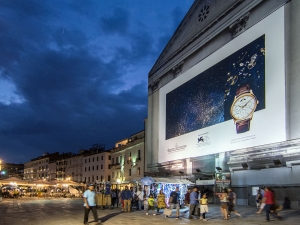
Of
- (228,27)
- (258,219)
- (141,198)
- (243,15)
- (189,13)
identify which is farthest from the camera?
(189,13)

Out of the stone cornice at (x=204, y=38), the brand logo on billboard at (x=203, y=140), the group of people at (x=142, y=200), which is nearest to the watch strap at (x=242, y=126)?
the brand logo on billboard at (x=203, y=140)

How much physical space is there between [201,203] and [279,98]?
10.2 meters

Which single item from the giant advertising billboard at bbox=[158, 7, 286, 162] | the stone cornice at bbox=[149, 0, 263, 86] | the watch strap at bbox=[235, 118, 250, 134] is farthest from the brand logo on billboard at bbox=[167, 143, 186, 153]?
the stone cornice at bbox=[149, 0, 263, 86]

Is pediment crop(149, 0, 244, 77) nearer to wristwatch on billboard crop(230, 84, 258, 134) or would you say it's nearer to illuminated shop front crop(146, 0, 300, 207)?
illuminated shop front crop(146, 0, 300, 207)

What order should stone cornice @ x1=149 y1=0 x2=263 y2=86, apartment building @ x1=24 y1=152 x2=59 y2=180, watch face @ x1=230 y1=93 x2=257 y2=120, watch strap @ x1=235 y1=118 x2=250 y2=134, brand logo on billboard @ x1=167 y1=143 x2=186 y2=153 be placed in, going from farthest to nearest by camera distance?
apartment building @ x1=24 y1=152 x2=59 y2=180 < brand logo on billboard @ x1=167 y1=143 x2=186 y2=153 < stone cornice @ x1=149 y1=0 x2=263 y2=86 < watch strap @ x1=235 y1=118 x2=250 y2=134 < watch face @ x1=230 y1=93 x2=257 y2=120

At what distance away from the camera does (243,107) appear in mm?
28375

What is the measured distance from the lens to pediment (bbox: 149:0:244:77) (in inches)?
1362

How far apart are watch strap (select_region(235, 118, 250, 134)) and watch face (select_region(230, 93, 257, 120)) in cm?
31

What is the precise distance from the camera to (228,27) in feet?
107

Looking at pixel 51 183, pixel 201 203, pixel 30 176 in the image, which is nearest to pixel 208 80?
pixel 201 203

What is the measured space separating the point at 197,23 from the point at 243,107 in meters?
14.1

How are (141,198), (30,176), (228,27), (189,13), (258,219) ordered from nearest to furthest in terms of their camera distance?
(258,219)
(141,198)
(228,27)
(189,13)
(30,176)

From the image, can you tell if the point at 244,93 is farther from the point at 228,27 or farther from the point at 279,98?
the point at 228,27

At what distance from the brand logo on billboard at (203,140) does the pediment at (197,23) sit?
33.6 feet
